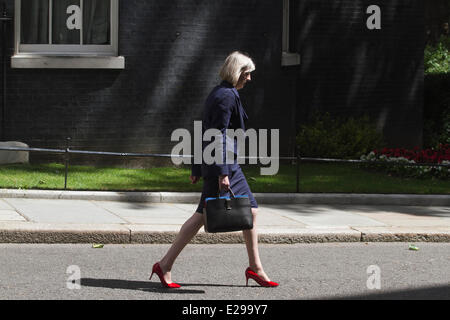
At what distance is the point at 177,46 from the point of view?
563 inches

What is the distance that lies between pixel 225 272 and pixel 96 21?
7534 millimetres

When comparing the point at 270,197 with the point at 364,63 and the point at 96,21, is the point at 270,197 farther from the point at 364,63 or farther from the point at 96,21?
the point at 364,63

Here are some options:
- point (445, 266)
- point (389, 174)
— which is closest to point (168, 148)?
point (389, 174)

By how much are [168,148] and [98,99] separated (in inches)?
59.1

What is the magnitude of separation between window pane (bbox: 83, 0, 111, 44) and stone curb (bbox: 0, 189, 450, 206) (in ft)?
12.3

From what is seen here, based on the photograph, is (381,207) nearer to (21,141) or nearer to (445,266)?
(445,266)

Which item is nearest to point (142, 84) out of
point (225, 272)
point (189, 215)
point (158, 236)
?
point (189, 215)

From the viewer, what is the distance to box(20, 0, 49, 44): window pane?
45.2 ft

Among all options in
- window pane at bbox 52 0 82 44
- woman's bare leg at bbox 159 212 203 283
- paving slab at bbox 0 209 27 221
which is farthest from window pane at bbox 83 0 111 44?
woman's bare leg at bbox 159 212 203 283

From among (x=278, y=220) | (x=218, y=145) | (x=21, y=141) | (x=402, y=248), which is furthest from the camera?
(x=21, y=141)

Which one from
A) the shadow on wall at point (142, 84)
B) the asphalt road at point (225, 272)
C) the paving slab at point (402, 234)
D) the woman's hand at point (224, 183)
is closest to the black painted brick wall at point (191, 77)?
the shadow on wall at point (142, 84)

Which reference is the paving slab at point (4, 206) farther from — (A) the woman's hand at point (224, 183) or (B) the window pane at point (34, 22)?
(A) the woman's hand at point (224, 183)

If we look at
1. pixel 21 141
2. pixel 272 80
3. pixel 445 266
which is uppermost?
pixel 272 80

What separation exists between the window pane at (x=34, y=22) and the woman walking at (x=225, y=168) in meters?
7.65
